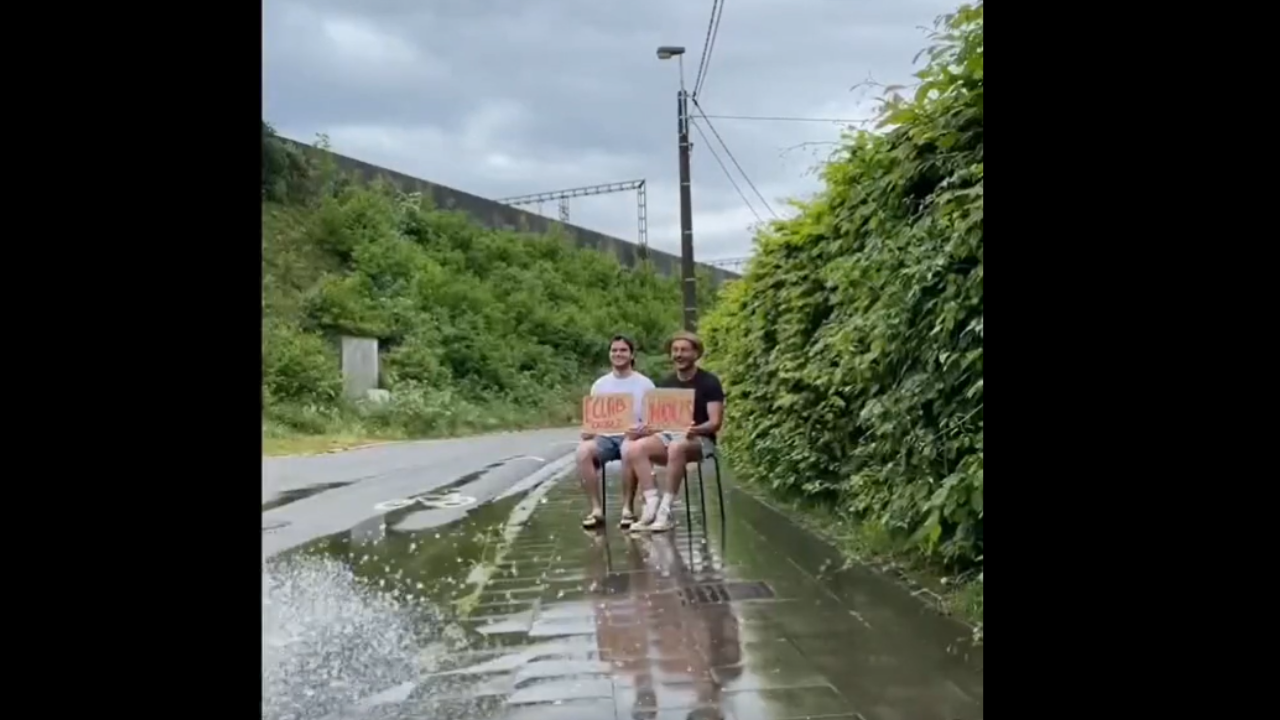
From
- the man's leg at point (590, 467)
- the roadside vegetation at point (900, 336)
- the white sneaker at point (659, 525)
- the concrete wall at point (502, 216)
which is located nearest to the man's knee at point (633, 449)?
the man's leg at point (590, 467)

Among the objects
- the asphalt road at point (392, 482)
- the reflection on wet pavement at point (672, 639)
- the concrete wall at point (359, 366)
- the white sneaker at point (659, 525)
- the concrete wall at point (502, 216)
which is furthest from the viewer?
the concrete wall at point (502, 216)

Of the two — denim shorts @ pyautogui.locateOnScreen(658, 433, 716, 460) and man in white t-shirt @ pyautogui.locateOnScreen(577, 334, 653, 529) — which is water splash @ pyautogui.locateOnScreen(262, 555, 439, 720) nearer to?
man in white t-shirt @ pyautogui.locateOnScreen(577, 334, 653, 529)

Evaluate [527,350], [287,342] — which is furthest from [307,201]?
[527,350]

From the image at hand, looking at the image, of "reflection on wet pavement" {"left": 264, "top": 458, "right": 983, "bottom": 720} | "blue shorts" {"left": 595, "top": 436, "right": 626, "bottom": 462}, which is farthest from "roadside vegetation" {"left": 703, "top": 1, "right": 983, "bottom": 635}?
"blue shorts" {"left": 595, "top": 436, "right": 626, "bottom": 462}

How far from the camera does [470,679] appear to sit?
13.1 feet

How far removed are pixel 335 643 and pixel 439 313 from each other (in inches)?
926

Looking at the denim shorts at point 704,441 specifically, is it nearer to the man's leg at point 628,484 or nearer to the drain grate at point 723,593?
the man's leg at point 628,484

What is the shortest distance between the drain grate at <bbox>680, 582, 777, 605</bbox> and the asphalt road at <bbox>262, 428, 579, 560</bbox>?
6.67ft

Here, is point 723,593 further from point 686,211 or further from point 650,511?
point 686,211

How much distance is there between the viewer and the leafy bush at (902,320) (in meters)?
4.09

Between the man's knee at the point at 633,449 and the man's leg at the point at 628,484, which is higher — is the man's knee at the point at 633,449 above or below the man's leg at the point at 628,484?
above

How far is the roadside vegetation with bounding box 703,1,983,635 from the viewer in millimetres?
4102

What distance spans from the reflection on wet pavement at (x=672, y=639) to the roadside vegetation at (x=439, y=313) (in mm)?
14602
